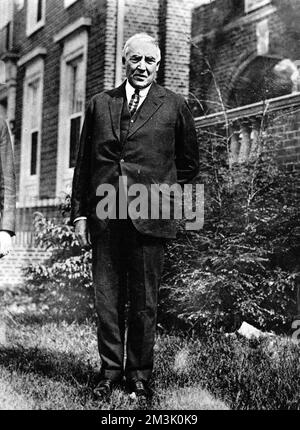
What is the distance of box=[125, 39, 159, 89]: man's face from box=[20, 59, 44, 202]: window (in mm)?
8714

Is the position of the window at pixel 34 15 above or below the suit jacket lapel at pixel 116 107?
above

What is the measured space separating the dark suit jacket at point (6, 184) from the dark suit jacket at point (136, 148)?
37cm

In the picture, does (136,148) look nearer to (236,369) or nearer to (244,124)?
(236,369)

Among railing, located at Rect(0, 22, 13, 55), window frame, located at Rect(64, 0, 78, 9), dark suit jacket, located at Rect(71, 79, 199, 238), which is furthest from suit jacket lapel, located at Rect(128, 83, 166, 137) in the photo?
railing, located at Rect(0, 22, 13, 55)

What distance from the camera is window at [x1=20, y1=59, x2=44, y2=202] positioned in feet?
41.6

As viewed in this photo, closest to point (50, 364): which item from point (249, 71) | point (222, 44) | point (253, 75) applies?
point (253, 75)

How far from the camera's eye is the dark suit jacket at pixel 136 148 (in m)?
3.92

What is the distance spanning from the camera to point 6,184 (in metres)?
4.00

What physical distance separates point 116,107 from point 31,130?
9328 millimetres

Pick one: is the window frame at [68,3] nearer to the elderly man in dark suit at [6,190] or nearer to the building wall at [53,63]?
the building wall at [53,63]

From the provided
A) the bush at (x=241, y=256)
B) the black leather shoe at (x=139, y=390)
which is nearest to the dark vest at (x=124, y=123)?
the black leather shoe at (x=139, y=390)

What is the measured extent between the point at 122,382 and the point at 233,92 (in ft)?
25.0
